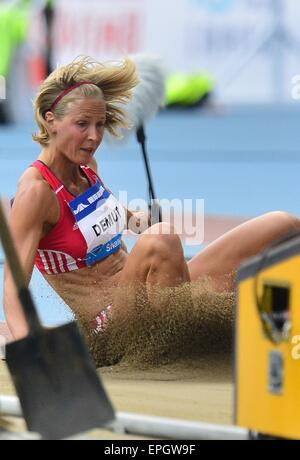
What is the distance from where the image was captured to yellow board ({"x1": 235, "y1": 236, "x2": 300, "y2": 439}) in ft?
12.9

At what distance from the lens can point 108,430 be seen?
4.58 meters

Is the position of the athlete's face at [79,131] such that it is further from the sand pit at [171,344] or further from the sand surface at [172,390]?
the sand surface at [172,390]

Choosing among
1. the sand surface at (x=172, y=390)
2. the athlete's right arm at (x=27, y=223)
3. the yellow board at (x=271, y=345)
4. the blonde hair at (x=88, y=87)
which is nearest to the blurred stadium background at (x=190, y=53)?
the blonde hair at (x=88, y=87)

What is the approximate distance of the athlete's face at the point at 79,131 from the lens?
5.68 meters

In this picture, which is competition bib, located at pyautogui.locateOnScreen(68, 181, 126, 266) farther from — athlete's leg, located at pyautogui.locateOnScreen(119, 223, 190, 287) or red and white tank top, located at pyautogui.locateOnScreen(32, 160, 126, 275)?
athlete's leg, located at pyautogui.locateOnScreen(119, 223, 190, 287)

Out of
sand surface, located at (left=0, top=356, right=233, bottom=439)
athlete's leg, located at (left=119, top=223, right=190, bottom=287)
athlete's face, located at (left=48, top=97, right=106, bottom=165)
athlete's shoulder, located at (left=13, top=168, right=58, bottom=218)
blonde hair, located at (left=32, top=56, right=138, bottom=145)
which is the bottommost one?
sand surface, located at (left=0, top=356, right=233, bottom=439)

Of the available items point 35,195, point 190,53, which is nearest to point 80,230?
point 35,195

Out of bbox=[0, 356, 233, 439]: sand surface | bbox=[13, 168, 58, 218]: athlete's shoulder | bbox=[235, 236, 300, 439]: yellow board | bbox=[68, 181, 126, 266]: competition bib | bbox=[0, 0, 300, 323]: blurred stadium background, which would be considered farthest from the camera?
bbox=[0, 0, 300, 323]: blurred stadium background

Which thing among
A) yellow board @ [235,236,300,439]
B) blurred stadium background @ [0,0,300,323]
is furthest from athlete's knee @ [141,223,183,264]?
blurred stadium background @ [0,0,300,323]

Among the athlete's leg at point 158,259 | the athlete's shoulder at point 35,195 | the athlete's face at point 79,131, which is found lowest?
the athlete's leg at point 158,259

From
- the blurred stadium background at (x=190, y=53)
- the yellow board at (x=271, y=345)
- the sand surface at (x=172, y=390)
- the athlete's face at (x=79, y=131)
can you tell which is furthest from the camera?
the blurred stadium background at (x=190, y=53)

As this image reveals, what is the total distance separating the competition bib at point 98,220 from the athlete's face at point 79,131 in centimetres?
20

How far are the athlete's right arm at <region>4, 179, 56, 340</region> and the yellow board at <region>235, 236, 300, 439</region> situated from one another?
1.41m
